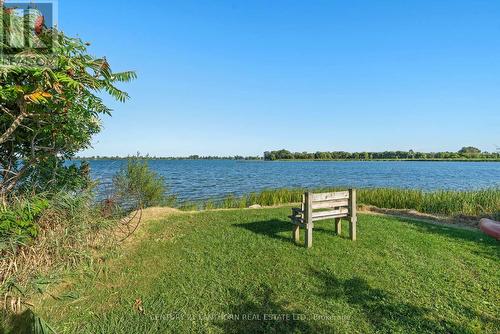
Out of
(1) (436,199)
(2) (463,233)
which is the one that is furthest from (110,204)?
(1) (436,199)

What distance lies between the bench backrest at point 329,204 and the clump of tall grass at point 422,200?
7.96m

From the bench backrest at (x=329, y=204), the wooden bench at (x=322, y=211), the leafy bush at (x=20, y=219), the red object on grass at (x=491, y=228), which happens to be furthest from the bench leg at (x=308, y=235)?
the red object on grass at (x=491, y=228)

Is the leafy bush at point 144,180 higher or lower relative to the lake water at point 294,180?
higher

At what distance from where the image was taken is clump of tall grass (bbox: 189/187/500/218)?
12.3 m

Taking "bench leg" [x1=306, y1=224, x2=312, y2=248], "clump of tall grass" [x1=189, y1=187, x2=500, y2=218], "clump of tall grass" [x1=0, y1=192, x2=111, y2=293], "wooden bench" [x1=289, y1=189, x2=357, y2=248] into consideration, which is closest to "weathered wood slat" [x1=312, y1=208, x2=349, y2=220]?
"wooden bench" [x1=289, y1=189, x2=357, y2=248]

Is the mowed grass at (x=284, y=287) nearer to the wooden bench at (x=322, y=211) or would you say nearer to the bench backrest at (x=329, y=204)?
the wooden bench at (x=322, y=211)

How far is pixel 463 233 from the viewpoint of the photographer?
8.22m

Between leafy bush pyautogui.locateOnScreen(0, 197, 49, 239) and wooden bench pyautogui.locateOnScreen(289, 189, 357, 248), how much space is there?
212 inches

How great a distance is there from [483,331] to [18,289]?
7150mm

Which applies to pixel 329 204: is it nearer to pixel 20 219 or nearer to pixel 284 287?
pixel 284 287

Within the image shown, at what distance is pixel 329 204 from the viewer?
22.2 feet

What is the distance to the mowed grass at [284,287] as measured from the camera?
3.90 m

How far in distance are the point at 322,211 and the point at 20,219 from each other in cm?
631

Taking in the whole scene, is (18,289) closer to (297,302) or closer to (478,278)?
(297,302)
